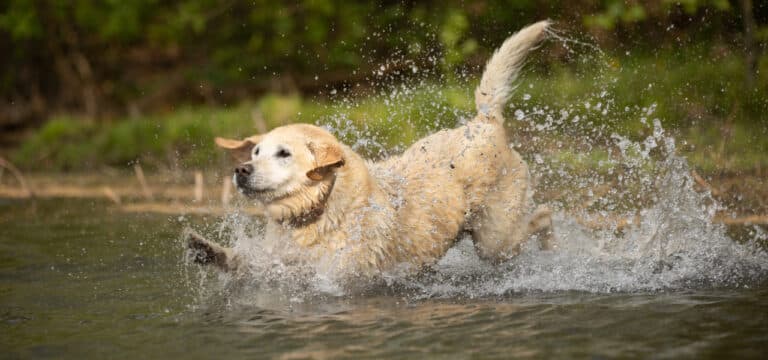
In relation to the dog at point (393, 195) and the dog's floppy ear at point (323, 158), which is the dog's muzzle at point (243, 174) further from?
the dog's floppy ear at point (323, 158)

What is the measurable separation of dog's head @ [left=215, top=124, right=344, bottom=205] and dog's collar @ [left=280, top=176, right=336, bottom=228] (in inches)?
3.7

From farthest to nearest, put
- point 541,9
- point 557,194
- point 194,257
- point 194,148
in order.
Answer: point 541,9 < point 194,148 < point 557,194 < point 194,257

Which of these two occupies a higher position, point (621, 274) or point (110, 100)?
point (110, 100)

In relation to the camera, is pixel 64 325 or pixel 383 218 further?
pixel 383 218

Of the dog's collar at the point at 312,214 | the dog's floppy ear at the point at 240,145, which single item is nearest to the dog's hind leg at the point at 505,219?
the dog's collar at the point at 312,214

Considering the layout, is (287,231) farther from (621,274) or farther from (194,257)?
(621,274)

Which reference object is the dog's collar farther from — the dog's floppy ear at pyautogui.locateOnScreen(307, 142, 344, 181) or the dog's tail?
the dog's tail

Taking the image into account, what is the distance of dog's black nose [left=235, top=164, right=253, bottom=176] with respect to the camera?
5.66 m

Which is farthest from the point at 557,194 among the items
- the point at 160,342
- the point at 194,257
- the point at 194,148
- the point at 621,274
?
the point at 194,148

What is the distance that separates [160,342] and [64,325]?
0.86 m

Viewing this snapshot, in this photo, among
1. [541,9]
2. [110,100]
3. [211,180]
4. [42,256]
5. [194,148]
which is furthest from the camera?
[110,100]

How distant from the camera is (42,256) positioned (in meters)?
8.01

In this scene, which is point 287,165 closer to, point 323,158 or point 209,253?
point 323,158

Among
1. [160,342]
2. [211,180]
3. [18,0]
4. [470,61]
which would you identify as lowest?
[160,342]
